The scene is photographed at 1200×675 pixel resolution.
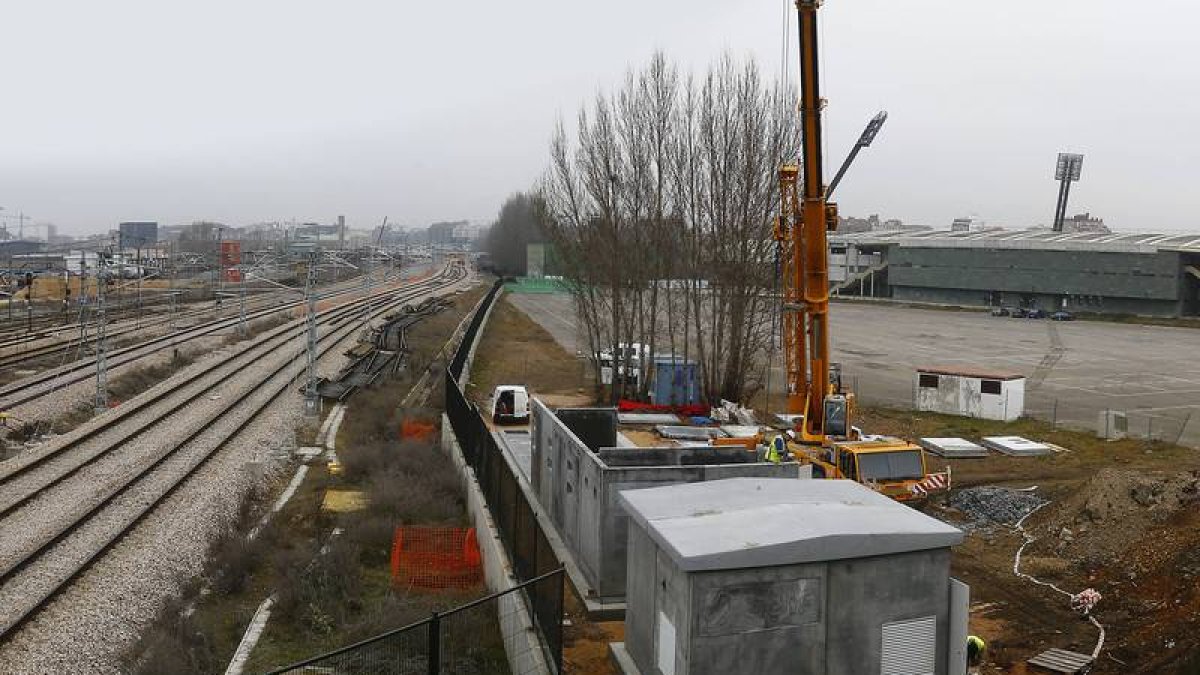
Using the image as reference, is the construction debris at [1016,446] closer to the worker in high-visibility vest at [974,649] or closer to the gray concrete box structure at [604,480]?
the gray concrete box structure at [604,480]

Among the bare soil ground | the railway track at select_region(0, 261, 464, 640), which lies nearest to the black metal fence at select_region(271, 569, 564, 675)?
the railway track at select_region(0, 261, 464, 640)

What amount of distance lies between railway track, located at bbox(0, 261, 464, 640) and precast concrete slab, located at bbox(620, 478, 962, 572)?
883cm

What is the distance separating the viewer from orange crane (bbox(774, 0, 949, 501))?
18.5m

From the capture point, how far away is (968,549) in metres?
16.5

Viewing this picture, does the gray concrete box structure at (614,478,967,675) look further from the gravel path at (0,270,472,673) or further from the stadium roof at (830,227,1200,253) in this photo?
the stadium roof at (830,227,1200,253)

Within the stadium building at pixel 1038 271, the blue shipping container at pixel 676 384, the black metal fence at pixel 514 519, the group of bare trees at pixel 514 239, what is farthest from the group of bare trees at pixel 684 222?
the group of bare trees at pixel 514 239

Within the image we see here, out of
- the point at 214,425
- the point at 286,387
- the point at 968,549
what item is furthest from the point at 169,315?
the point at 968,549

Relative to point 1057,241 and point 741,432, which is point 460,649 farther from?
point 1057,241

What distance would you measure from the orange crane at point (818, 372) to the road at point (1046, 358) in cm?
1325

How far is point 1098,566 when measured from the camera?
49.7ft

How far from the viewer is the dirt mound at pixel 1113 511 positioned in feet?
53.0

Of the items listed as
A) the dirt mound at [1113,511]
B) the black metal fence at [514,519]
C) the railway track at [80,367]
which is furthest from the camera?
the railway track at [80,367]

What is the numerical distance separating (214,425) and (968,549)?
18914 millimetres

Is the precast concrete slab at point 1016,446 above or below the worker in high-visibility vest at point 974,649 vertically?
below
